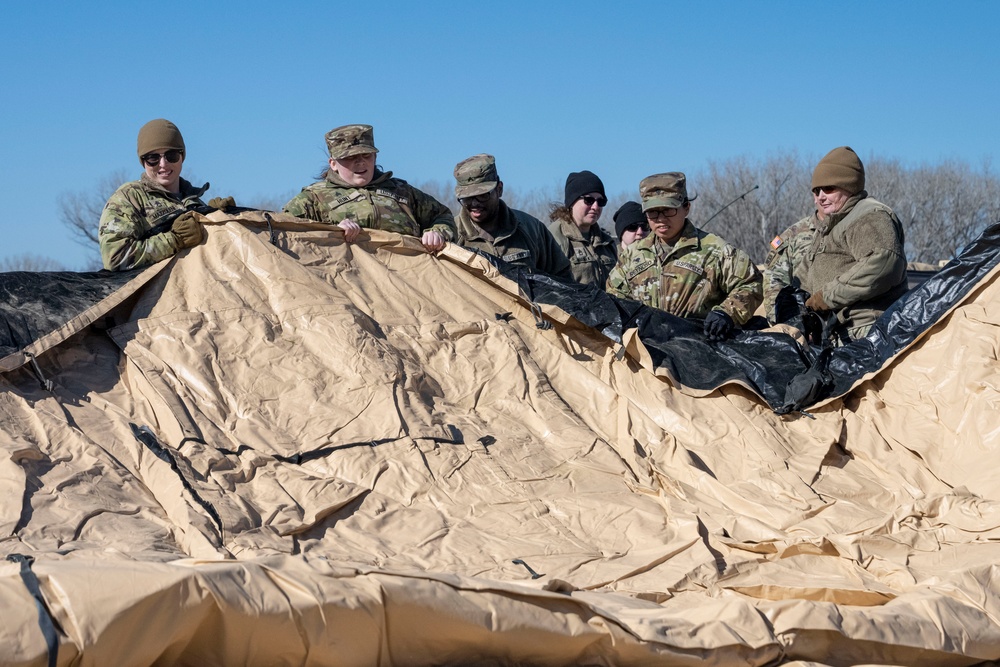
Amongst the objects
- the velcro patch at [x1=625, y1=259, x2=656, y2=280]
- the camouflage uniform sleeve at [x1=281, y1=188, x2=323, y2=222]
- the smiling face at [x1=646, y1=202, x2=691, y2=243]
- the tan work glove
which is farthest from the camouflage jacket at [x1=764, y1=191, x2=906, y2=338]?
the tan work glove

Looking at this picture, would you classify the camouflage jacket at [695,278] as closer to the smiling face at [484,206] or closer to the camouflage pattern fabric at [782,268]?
the camouflage pattern fabric at [782,268]

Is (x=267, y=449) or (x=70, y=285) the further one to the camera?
(x=70, y=285)

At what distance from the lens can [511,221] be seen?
6.77 m

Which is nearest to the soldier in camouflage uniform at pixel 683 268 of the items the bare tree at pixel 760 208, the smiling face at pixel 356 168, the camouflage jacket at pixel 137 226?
the smiling face at pixel 356 168

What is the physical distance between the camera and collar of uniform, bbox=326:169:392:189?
19.8 ft

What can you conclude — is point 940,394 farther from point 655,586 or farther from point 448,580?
point 448,580

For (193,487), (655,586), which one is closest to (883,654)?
(655,586)

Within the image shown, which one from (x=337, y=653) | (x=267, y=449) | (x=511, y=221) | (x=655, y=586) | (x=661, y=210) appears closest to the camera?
(x=337, y=653)

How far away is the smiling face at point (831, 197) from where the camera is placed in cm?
595

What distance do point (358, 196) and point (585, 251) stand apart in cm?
243

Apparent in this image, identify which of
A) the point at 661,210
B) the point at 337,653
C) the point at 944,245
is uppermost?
the point at 661,210

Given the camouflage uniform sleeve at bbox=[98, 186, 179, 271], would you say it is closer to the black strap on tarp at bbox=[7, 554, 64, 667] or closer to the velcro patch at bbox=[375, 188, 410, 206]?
the velcro patch at bbox=[375, 188, 410, 206]

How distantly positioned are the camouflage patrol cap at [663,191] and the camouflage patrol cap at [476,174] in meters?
0.96

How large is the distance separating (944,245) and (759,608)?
102ft
